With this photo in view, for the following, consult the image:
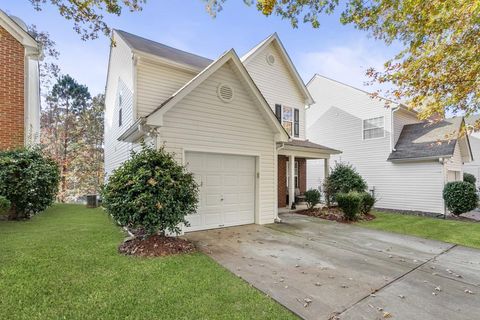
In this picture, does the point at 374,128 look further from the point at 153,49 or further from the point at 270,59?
the point at 153,49

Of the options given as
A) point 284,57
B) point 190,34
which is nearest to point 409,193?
point 284,57

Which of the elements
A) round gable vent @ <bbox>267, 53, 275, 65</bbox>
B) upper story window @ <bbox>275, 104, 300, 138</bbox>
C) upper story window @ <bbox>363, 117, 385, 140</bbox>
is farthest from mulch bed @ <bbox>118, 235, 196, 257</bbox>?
upper story window @ <bbox>363, 117, 385, 140</bbox>

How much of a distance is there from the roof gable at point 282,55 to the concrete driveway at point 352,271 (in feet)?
28.7

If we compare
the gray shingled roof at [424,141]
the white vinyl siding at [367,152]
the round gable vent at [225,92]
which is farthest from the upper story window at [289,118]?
the gray shingled roof at [424,141]

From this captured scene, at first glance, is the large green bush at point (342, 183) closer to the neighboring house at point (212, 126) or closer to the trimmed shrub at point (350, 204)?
the trimmed shrub at point (350, 204)

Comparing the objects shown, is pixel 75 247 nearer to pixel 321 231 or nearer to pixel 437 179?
pixel 321 231

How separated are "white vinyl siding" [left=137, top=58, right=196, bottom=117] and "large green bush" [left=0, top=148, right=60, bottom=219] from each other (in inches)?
147

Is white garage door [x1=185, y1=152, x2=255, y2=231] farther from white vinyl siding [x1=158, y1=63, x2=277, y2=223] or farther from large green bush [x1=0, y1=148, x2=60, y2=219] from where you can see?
large green bush [x1=0, y1=148, x2=60, y2=219]

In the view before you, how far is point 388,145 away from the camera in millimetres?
15922

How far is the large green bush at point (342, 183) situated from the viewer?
12.5 m

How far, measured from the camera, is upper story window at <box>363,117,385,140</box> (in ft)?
53.1

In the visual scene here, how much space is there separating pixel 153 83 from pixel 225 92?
328 cm

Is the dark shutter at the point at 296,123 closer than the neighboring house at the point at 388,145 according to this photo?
No

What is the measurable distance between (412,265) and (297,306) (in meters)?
3.39
